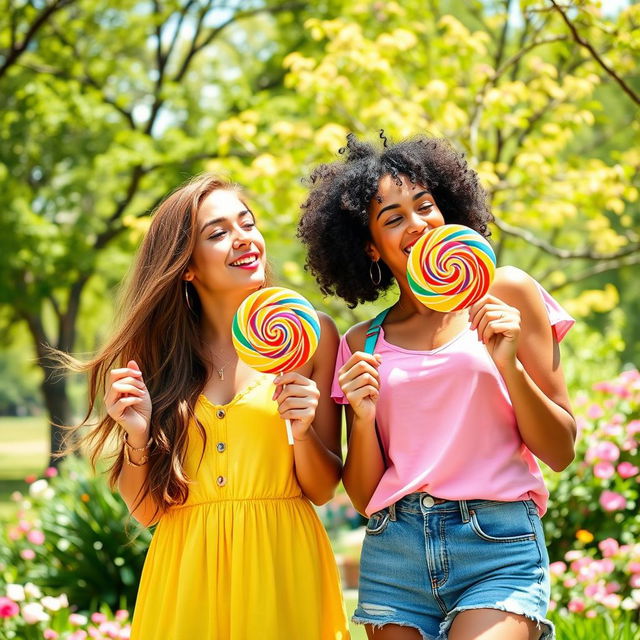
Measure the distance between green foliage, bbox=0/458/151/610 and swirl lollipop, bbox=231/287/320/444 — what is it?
3.12 metres

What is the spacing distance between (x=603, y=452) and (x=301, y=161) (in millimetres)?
4915

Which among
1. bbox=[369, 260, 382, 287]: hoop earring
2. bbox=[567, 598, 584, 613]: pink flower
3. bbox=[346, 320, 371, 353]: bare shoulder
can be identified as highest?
bbox=[369, 260, 382, 287]: hoop earring

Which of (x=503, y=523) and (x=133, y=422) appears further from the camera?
(x=133, y=422)

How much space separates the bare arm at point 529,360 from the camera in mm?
2857

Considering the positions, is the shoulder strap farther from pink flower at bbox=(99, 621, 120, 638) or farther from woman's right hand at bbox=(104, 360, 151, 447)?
pink flower at bbox=(99, 621, 120, 638)

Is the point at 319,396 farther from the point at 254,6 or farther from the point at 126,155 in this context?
the point at 254,6

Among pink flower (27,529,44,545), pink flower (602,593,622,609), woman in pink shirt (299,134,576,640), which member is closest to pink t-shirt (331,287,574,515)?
woman in pink shirt (299,134,576,640)

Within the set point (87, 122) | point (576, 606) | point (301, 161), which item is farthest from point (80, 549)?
point (87, 122)

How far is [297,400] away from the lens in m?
3.01

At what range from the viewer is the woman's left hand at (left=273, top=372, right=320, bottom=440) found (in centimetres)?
300

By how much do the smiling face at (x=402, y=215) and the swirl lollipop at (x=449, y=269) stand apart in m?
Result: 0.11

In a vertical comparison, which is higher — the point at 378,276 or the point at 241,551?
the point at 378,276

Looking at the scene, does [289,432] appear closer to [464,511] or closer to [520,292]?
[464,511]

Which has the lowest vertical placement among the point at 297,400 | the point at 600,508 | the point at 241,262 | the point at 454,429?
the point at 600,508
